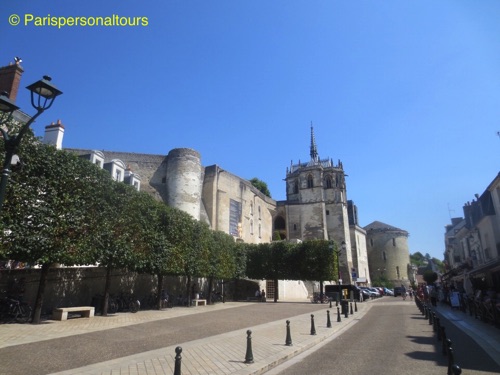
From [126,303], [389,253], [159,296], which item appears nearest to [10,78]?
[126,303]

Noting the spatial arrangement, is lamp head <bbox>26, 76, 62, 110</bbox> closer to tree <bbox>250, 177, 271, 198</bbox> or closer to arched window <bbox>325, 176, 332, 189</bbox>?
arched window <bbox>325, 176, 332, 189</bbox>

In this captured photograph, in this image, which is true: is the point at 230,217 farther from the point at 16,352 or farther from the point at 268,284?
the point at 16,352

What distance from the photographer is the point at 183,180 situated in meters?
35.0

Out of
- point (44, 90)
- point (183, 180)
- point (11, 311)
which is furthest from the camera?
point (183, 180)

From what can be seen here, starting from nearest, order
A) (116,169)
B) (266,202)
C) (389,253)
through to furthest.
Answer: (116,169)
(266,202)
(389,253)

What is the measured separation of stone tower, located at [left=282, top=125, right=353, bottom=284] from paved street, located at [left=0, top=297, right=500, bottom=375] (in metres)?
42.2

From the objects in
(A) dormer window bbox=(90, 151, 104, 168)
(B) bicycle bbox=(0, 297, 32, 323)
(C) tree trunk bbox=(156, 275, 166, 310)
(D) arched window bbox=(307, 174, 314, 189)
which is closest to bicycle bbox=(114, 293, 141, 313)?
(C) tree trunk bbox=(156, 275, 166, 310)

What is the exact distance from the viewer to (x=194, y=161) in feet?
120

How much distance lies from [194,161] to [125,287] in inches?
726

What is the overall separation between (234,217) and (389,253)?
126 ft

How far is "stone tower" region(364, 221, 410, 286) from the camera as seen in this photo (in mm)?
65688

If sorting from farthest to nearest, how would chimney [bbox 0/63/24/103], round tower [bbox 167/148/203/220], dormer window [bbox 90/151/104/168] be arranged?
round tower [bbox 167/148/203/220] < dormer window [bbox 90/151/104/168] < chimney [bbox 0/63/24/103]

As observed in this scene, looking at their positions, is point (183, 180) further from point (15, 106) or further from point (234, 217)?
point (15, 106)

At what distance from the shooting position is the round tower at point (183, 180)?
34500 millimetres
